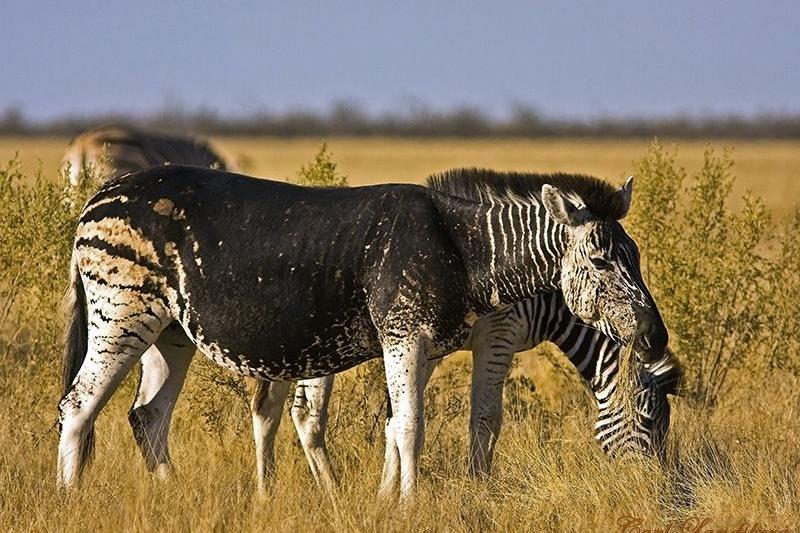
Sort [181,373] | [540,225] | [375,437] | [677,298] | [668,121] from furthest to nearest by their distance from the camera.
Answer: [668,121] < [677,298] < [375,437] < [181,373] < [540,225]

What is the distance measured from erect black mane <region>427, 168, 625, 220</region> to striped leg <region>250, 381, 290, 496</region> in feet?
5.67

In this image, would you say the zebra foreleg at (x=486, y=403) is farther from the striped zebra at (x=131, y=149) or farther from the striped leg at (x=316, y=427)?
the striped zebra at (x=131, y=149)

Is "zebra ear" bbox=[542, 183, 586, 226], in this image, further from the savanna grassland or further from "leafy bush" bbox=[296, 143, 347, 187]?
"leafy bush" bbox=[296, 143, 347, 187]

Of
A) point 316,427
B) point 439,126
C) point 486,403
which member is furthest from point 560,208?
point 439,126

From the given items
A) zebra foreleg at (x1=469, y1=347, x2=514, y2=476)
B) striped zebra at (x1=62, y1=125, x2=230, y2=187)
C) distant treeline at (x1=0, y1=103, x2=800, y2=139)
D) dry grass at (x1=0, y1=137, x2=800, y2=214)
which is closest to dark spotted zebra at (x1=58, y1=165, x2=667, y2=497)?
zebra foreleg at (x1=469, y1=347, x2=514, y2=476)

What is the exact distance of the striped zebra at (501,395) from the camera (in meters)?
7.87

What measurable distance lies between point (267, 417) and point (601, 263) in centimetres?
252

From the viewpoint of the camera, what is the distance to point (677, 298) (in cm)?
980

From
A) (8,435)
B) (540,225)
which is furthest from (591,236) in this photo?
(8,435)

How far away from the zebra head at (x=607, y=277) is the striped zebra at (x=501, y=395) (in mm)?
1152

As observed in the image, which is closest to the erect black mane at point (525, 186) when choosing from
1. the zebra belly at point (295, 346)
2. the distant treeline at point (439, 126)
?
the zebra belly at point (295, 346)

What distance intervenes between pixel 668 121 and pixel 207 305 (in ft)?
390

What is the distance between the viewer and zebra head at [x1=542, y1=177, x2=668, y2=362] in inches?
264

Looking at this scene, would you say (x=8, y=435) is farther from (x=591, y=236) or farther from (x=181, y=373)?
(x=591, y=236)
